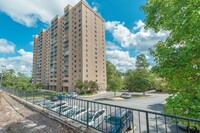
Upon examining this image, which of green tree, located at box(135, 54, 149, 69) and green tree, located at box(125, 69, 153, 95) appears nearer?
green tree, located at box(125, 69, 153, 95)

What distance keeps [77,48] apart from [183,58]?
4281cm

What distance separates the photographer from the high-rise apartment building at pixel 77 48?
144 ft

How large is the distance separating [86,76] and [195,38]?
130 feet

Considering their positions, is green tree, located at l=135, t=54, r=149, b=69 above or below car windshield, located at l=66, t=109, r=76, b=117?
above

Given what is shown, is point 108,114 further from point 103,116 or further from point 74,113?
point 74,113

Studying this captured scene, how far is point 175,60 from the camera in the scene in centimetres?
427

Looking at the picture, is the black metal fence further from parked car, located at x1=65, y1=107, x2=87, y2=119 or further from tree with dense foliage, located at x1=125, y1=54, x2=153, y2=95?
tree with dense foliage, located at x1=125, y1=54, x2=153, y2=95

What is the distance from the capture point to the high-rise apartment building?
43.8 m

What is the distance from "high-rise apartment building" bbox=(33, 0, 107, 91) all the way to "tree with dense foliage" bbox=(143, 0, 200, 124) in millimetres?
37704

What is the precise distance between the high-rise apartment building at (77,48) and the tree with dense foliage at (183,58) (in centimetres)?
3770

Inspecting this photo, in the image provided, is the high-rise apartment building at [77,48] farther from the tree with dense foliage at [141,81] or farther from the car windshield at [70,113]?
the car windshield at [70,113]

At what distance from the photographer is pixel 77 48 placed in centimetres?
4500

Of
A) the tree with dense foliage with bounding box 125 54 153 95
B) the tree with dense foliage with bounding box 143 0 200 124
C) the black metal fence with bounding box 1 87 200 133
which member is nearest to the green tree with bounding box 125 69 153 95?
the tree with dense foliage with bounding box 125 54 153 95

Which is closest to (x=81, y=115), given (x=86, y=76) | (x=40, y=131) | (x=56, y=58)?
(x=40, y=131)
